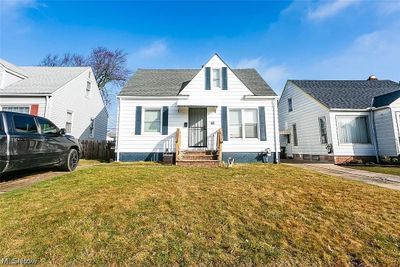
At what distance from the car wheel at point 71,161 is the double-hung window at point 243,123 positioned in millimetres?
7644

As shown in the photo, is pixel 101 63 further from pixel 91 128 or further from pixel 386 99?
pixel 386 99

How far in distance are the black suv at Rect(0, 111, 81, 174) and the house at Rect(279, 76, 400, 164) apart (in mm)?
14293

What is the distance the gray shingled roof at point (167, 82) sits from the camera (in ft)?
39.9

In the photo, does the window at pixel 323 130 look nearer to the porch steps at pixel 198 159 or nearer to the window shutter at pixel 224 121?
the window shutter at pixel 224 121

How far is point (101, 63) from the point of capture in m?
31.7

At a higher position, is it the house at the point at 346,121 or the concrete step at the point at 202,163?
the house at the point at 346,121

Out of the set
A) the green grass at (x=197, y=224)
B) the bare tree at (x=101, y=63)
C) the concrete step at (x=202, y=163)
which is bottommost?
the green grass at (x=197, y=224)

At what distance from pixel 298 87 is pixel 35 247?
17.5 meters

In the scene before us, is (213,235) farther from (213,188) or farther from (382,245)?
(382,245)

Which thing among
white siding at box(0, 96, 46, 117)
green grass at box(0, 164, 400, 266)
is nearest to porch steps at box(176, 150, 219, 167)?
green grass at box(0, 164, 400, 266)

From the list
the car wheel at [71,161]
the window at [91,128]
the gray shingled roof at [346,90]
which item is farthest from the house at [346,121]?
the window at [91,128]

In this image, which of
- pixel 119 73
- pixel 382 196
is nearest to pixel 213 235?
pixel 382 196

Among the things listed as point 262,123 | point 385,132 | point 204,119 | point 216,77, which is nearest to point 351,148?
point 385,132

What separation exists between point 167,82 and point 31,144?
8.91 metres
